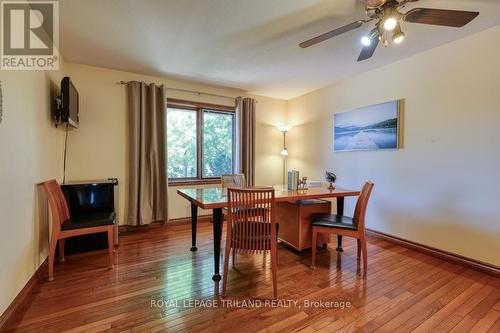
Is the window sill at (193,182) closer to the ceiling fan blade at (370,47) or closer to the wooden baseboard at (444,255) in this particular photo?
the wooden baseboard at (444,255)

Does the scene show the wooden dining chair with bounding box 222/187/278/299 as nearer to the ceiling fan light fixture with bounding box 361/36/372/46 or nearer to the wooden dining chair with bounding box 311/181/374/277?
the wooden dining chair with bounding box 311/181/374/277

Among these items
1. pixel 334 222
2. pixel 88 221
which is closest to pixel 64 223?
pixel 88 221

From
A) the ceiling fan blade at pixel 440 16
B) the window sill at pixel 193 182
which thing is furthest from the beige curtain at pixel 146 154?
the ceiling fan blade at pixel 440 16

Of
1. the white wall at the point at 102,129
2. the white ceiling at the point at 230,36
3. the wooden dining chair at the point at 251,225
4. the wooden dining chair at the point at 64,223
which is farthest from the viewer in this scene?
the white wall at the point at 102,129

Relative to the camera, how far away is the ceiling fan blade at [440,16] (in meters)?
1.50

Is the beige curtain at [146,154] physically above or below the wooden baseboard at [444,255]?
above

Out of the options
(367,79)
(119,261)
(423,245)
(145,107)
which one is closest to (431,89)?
(367,79)

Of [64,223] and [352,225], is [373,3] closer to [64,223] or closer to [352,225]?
[352,225]

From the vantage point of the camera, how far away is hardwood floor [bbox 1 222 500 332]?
5.09 feet

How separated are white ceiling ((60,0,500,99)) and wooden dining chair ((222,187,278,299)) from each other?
162cm

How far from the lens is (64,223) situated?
2238 millimetres

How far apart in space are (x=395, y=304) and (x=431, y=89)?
2.44m

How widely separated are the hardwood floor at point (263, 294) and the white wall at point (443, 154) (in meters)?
0.41

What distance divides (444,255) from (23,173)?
4.26 m
